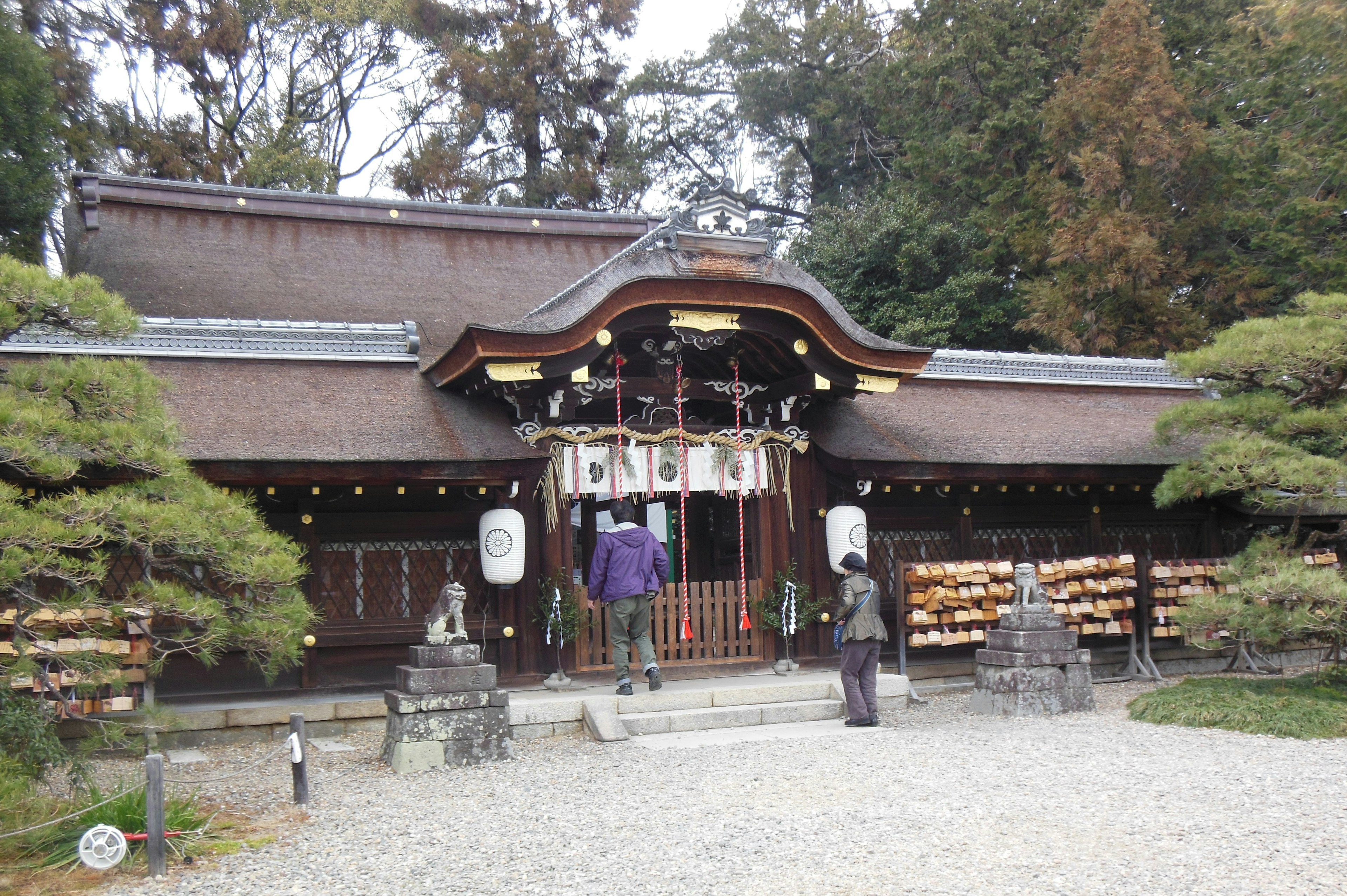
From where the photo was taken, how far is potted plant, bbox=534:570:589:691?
28.6ft

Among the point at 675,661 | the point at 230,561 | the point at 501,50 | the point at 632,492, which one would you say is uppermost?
the point at 501,50

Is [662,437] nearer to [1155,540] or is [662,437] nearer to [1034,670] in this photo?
[1034,670]

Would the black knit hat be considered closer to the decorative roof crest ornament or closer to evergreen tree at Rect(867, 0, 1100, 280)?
the decorative roof crest ornament

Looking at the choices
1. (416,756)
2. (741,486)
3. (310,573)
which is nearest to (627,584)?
(741,486)

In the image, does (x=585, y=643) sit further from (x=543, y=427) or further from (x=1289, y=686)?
(x=1289, y=686)

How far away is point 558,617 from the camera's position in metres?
8.70

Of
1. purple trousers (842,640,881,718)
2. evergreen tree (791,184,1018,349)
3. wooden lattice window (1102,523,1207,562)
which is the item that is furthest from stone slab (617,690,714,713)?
evergreen tree (791,184,1018,349)

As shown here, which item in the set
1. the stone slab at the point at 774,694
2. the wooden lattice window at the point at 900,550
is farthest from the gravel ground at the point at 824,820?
the wooden lattice window at the point at 900,550

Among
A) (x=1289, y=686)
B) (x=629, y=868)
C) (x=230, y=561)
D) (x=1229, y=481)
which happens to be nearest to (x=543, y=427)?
(x=230, y=561)

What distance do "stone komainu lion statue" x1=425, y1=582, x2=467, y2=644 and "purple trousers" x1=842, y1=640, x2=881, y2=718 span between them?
115 inches

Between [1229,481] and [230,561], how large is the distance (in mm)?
7558

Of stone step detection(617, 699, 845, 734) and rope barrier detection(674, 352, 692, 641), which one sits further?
rope barrier detection(674, 352, 692, 641)

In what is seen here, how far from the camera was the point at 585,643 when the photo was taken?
354 inches

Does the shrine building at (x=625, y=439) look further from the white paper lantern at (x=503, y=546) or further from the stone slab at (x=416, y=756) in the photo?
the stone slab at (x=416, y=756)
